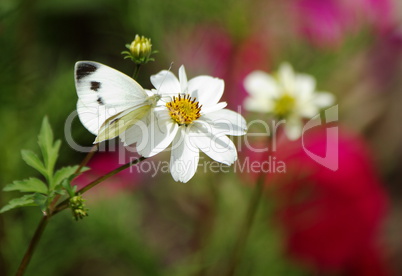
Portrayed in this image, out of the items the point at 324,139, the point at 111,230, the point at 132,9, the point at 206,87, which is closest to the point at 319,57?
the point at 324,139

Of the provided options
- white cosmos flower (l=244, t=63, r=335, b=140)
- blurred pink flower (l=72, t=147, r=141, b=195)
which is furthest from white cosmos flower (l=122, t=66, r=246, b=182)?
blurred pink flower (l=72, t=147, r=141, b=195)

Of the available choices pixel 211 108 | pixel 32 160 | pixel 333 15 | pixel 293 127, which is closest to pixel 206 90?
pixel 211 108

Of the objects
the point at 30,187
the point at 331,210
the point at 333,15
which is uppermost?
the point at 333,15

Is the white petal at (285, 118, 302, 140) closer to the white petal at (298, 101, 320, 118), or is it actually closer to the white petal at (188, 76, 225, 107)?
the white petal at (298, 101, 320, 118)

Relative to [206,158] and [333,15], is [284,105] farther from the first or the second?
[333,15]

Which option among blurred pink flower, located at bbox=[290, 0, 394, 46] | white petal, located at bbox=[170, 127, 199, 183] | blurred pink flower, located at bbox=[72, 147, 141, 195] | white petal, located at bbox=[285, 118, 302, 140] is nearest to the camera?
white petal, located at bbox=[170, 127, 199, 183]
